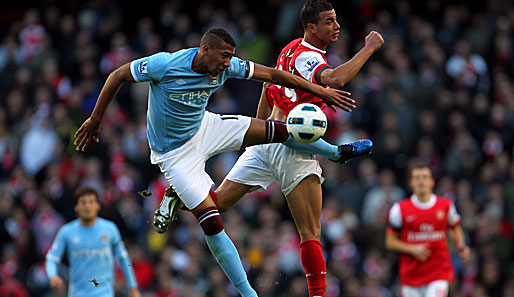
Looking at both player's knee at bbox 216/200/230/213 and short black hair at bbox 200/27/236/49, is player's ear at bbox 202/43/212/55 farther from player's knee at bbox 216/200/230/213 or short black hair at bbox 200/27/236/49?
player's knee at bbox 216/200/230/213

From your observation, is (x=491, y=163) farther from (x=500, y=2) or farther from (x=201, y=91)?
(x=201, y=91)

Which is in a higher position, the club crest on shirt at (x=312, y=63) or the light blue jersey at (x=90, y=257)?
the club crest on shirt at (x=312, y=63)

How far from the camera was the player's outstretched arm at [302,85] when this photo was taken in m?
7.45

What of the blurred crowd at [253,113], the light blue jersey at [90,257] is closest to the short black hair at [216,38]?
the light blue jersey at [90,257]

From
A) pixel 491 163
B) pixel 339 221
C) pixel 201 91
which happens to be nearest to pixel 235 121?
pixel 201 91

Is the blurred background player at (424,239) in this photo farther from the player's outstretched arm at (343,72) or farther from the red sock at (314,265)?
the player's outstretched arm at (343,72)

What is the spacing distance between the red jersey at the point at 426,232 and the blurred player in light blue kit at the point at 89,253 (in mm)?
3276

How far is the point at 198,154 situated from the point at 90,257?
2955mm

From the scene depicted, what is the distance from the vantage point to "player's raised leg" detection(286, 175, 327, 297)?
7918 millimetres

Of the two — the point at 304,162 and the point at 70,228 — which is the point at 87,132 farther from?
the point at 70,228

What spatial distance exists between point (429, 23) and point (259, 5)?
10.7 feet

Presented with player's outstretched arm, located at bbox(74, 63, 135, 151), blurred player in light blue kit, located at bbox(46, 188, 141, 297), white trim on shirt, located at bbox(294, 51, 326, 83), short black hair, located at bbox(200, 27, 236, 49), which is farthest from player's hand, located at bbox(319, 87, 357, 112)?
blurred player in light blue kit, located at bbox(46, 188, 141, 297)

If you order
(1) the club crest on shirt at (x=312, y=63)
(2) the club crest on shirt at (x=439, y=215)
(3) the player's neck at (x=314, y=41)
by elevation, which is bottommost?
(2) the club crest on shirt at (x=439, y=215)

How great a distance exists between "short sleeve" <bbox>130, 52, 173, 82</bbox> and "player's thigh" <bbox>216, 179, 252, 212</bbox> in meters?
1.27
